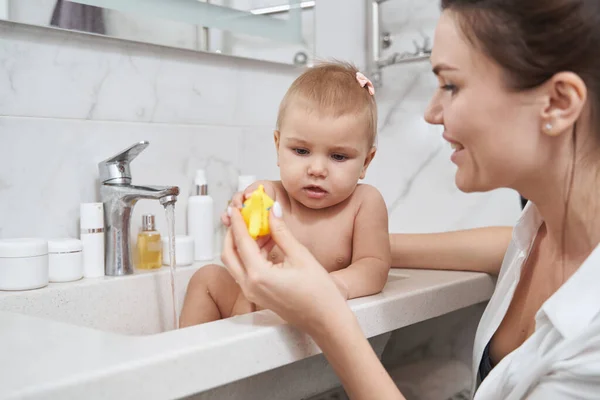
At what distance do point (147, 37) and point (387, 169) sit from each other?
2.77 feet

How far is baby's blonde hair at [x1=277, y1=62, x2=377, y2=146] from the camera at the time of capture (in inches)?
47.0

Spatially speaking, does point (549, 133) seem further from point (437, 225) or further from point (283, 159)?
point (437, 225)

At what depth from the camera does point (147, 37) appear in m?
1.40

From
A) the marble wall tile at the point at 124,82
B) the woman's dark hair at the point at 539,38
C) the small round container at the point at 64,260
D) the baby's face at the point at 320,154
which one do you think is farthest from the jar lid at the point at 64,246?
the woman's dark hair at the point at 539,38

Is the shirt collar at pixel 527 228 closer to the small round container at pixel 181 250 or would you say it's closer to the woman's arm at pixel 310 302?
the woman's arm at pixel 310 302

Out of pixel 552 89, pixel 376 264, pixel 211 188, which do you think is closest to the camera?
pixel 552 89

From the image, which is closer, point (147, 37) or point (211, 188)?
point (147, 37)

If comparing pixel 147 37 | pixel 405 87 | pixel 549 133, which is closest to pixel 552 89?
pixel 549 133

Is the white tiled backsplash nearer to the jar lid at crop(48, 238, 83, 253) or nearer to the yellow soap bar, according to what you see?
the jar lid at crop(48, 238, 83, 253)

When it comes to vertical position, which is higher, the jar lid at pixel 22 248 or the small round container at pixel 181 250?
the jar lid at pixel 22 248

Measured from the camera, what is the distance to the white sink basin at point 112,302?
1.11 metres

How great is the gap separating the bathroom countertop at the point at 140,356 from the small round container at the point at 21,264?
0.69 feet

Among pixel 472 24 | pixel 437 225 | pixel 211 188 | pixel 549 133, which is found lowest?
pixel 437 225

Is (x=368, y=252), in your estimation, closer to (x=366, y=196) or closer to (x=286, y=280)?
(x=366, y=196)
